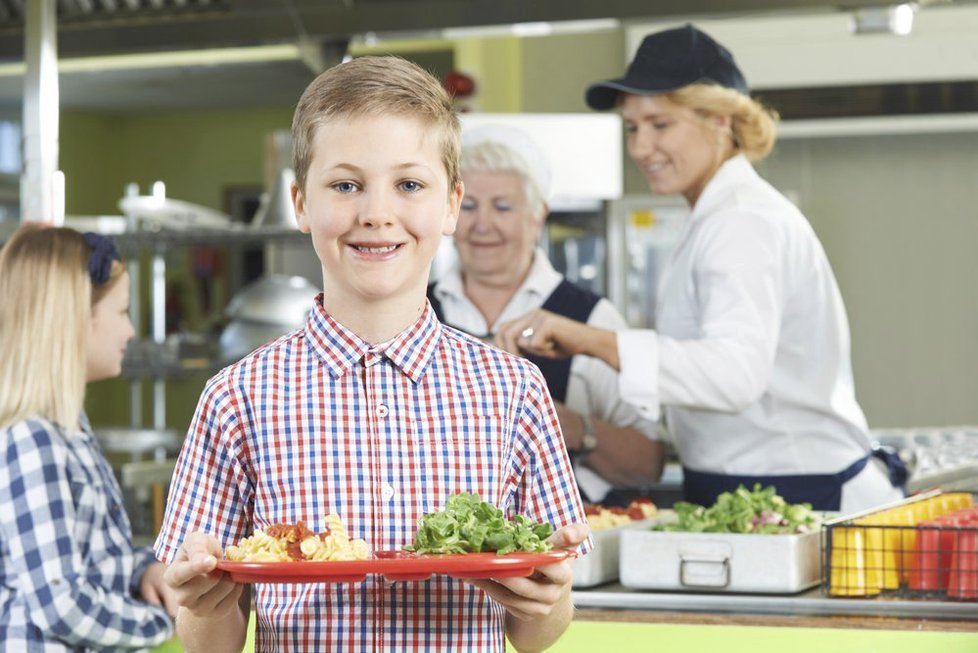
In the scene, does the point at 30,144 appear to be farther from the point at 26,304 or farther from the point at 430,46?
the point at 430,46

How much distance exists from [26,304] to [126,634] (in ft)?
1.64

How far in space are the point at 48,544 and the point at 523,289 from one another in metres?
1.18

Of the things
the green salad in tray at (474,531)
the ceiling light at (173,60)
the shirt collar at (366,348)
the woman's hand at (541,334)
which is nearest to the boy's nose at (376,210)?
the shirt collar at (366,348)

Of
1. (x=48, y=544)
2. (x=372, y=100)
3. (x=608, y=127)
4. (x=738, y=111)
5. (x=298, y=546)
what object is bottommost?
(x=48, y=544)

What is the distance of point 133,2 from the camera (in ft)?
9.98

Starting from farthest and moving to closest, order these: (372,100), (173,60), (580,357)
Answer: (173,60), (580,357), (372,100)

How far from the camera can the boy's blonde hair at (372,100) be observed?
1143mm

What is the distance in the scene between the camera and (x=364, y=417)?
1.17m

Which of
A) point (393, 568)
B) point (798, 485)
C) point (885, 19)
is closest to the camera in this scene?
point (393, 568)

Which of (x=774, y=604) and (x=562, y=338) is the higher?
(x=562, y=338)

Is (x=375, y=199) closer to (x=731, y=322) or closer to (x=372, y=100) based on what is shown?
(x=372, y=100)

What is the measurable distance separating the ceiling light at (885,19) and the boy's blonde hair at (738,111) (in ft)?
1.46

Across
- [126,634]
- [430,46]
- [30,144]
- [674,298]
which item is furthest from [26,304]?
[430,46]

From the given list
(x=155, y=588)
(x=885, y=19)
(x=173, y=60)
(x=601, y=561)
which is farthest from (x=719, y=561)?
(x=173, y=60)
